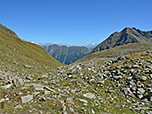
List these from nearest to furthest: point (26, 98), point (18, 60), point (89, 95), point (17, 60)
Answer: point (26, 98) → point (89, 95) → point (17, 60) → point (18, 60)

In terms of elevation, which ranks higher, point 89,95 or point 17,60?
point 17,60

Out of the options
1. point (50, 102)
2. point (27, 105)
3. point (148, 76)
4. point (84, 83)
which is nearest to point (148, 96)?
point (148, 76)

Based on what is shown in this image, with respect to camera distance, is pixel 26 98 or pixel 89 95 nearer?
pixel 26 98

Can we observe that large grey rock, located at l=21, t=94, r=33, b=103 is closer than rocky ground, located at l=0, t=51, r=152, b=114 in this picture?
Answer: No

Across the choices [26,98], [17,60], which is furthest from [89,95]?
[17,60]

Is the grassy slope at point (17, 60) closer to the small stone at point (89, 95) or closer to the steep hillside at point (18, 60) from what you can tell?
the steep hillside at point (18, 60)

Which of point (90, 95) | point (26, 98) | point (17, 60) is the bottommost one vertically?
point (90, 95)

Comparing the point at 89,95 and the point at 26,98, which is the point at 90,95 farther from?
the point at 26,98

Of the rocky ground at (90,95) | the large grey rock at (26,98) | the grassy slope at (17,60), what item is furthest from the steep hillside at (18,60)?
the large grey rock at (26,98)

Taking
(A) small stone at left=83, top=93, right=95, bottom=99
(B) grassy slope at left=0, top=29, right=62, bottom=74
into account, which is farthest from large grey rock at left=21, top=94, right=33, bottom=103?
(B) grassy slope at left=0, top=29, right=62, bottom=74

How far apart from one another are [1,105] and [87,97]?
7813 millimetres

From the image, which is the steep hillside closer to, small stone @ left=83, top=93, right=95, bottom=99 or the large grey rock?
the large grey rock

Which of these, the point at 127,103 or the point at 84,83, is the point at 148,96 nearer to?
the point at 127,103

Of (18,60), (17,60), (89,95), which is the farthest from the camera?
(18,60)
